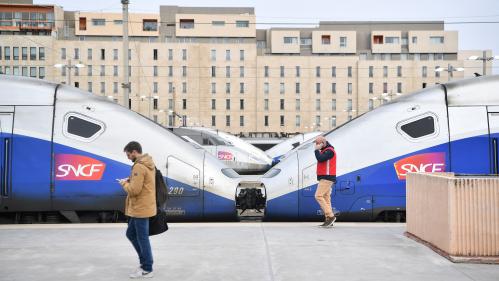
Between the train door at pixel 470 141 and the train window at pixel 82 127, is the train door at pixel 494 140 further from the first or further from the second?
the train window at pixel 82 127

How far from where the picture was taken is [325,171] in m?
11.5

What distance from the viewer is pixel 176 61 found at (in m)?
110

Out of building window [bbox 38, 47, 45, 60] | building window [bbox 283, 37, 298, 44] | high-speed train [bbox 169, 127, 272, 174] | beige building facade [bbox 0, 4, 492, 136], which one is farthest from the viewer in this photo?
building window [bbox 283, 37, 298, 44]

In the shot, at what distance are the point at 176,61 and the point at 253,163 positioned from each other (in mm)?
82951

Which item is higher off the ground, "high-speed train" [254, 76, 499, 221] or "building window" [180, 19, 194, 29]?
"building window" [180, 19, 194, 29]

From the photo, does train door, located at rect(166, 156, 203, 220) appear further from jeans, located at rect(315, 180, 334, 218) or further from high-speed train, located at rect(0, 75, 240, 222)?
jeans, located at rect(315, 180, 334, 218)

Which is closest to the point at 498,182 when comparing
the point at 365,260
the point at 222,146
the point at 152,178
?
the point at 365,260

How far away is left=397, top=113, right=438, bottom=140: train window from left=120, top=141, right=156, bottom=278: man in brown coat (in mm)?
7059

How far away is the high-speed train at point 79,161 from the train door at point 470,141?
445 cm

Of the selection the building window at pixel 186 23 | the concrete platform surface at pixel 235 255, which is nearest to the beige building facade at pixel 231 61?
the building window at pixel 186 23

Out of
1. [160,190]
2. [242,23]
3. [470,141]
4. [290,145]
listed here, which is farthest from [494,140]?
[242,23]

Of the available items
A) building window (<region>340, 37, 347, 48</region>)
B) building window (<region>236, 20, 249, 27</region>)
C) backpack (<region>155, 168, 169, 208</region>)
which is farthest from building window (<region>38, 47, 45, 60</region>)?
backpack (<region>155, 168, 169, 208</region>)

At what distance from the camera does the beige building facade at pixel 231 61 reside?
107 m

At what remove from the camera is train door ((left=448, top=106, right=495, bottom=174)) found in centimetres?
1272
